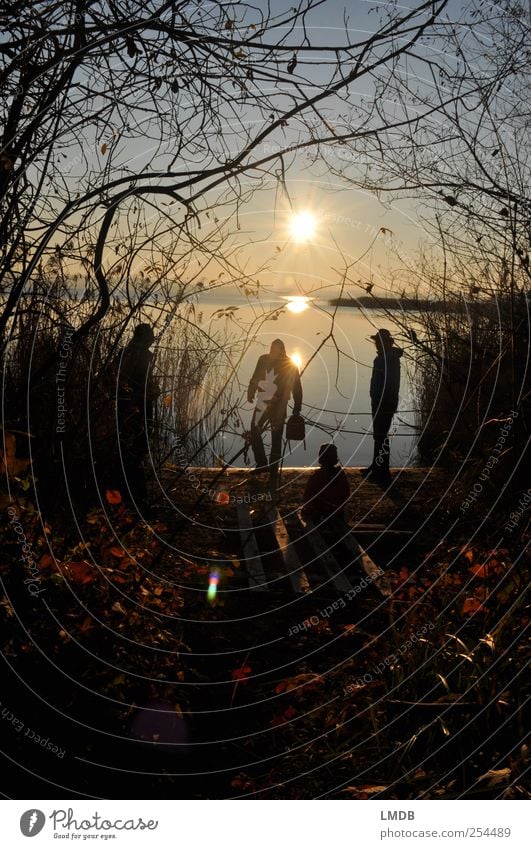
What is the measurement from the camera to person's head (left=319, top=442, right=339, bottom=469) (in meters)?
8.70

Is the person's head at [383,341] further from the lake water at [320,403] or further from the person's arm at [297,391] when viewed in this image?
the person's arm at [297,391]

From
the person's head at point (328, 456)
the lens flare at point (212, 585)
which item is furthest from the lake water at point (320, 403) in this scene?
the lens flare at point (212, 585)

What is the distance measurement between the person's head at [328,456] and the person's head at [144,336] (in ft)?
6.86

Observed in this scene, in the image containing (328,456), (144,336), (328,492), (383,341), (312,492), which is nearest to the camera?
(144,336)

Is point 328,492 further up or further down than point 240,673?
further up

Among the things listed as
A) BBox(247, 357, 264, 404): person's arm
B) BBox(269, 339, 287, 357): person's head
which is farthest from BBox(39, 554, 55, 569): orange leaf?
BBox(269, 339, 287, 357): person's head

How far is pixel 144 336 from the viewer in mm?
8023

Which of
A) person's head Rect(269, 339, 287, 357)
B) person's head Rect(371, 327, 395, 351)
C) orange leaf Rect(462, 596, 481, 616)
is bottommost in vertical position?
orange leaf Rect(462, 596, 481, 616)

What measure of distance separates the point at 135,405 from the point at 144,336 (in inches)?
26.0

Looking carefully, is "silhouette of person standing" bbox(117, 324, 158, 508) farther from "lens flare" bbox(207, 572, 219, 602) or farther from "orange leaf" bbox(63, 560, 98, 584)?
"orange leaf" bbox(63, 560, 98, 584)

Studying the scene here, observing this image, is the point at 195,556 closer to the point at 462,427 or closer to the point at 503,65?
the point at 462,427

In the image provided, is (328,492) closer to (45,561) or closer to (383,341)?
(383,341)

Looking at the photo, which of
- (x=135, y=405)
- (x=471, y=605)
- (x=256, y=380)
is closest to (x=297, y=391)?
(x=256, y=380)

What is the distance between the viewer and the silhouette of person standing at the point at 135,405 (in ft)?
24.8
